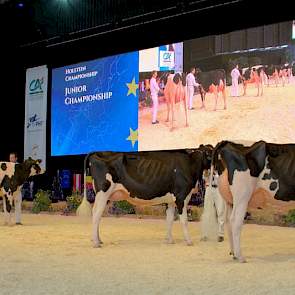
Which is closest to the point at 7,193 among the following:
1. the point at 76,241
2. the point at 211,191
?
the point at 76,241

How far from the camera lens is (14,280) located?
3967 millimetres

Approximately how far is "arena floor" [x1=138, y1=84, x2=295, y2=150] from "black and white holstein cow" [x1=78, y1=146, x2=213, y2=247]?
3.52 m

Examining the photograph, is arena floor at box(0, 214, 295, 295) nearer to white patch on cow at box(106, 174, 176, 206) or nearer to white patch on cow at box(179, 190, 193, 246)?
white patch on cow at box(179, 190, 193, 246)

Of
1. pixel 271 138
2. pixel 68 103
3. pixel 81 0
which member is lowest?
pixel 271 138

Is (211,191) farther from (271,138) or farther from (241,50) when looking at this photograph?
(241,50)

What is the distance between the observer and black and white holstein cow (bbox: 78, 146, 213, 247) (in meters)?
6.12

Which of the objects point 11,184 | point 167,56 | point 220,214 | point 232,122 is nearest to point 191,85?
point 167,56

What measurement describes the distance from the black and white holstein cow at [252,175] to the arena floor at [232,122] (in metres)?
4.39

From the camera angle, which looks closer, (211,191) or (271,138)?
(211,191)

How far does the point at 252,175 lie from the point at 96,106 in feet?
26.6

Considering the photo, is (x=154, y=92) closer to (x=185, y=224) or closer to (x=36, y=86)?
(x=36, y=86)

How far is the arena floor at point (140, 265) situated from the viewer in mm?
3684

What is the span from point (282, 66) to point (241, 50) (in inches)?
35.7

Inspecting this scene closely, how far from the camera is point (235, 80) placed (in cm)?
1010
